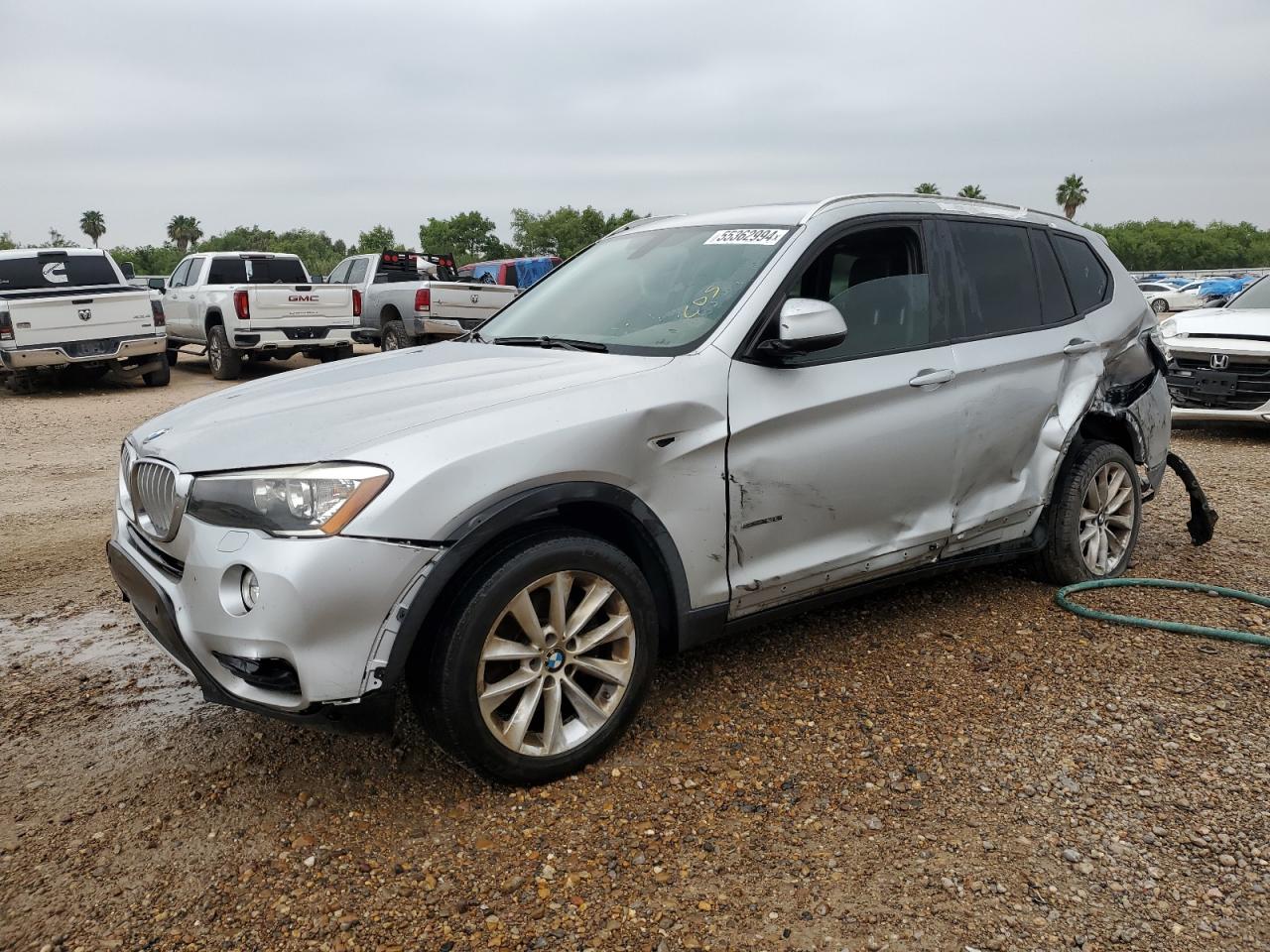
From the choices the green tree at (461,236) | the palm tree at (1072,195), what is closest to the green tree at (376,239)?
the green tree at (461,236)

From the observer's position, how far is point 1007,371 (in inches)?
162

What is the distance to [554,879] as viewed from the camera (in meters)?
2.59

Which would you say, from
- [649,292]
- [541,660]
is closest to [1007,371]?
[649,292]

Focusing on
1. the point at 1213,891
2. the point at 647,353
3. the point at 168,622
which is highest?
the point at 647,353

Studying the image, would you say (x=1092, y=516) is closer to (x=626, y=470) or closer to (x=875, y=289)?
(x=875, y=289)

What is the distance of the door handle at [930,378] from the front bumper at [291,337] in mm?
12187

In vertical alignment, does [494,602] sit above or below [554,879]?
above

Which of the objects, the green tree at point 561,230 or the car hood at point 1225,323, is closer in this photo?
the car hood at point 1225,323

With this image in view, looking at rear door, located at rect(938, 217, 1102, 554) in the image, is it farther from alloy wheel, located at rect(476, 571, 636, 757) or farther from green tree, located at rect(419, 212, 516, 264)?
green tree, located at rect(419, 212, 516, 264)

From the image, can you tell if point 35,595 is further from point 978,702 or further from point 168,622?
point 978,702

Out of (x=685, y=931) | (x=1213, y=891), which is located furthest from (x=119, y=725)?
(x=1213, y=891)

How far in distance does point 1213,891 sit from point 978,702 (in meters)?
1.13

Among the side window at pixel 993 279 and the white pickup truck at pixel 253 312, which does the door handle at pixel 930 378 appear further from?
the white pickup truck at pixel 253 312

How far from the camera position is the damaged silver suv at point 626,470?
2637mm
